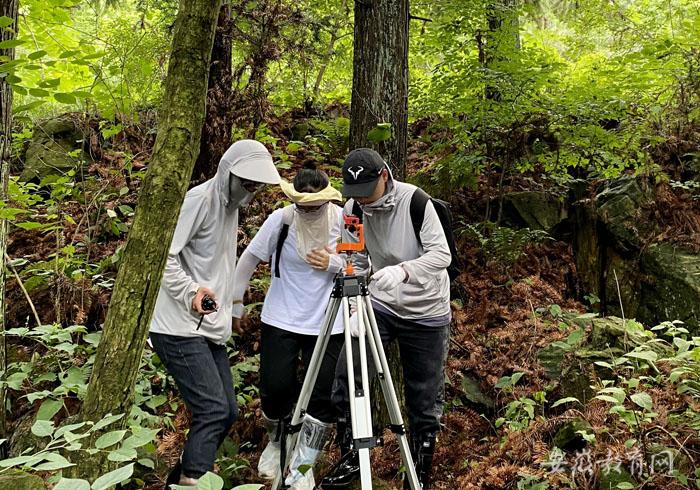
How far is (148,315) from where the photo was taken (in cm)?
260

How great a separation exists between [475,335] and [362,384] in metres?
3.17

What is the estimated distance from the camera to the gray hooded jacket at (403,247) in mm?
3537

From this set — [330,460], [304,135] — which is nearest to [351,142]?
[330,460]

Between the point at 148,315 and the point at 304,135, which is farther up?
the point at 304,135

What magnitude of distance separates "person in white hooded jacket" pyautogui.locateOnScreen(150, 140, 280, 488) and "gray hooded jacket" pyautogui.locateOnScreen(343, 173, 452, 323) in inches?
29.1

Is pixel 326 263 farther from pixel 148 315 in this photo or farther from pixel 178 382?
pixel 148 315

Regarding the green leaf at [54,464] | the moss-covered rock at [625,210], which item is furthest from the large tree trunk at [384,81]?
the moss-covered rock at [625,210]

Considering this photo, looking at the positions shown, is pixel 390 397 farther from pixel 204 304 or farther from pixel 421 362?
pixel 204 304

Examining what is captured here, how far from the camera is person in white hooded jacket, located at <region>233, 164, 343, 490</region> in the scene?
387 centimetres

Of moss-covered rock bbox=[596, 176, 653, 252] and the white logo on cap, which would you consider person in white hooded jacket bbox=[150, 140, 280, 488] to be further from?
moss-covered rock bbox=[596, 176, 653, 252]

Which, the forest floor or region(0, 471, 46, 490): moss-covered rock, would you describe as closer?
region(0, 471, 46, 490): moss-covered rock

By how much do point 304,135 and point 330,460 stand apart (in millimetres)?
6052

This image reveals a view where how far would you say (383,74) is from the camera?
4438mm

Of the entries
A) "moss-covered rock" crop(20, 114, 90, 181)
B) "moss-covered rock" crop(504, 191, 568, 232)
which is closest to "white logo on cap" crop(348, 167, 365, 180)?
"moss-covered rock" crop(504, 191, 568, 232)
